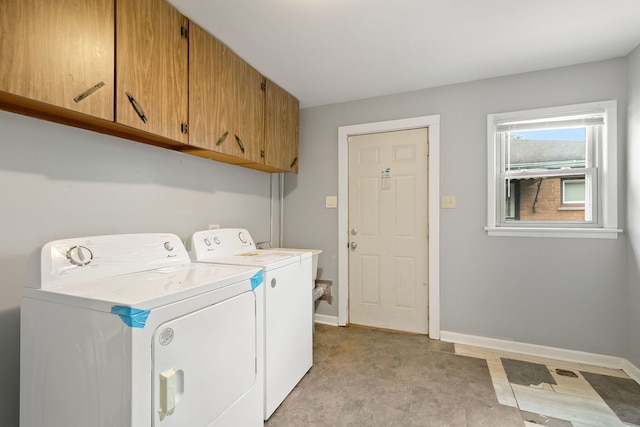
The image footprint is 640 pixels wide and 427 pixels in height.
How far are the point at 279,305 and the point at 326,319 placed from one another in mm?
1507

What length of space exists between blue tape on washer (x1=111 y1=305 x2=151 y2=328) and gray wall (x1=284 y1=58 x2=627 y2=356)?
7.89 feet

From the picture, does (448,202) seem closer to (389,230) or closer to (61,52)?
(389,230)

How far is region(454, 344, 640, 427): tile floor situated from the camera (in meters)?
1.62

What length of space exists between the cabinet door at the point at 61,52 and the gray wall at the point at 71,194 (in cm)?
31

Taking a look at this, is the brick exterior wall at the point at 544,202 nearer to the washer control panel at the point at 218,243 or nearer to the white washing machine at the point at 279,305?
the white washing machine at the point at 279,305

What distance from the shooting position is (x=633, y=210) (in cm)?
203

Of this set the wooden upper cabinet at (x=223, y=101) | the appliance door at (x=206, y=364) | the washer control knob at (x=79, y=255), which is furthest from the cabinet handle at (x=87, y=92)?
the appliance door at (x=206, y=364)

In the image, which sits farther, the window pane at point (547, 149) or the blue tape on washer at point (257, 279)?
the window pane at point (547, 149)

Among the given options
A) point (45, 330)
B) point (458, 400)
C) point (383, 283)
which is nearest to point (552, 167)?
point (383, 283)

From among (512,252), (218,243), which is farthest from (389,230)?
(218,243)

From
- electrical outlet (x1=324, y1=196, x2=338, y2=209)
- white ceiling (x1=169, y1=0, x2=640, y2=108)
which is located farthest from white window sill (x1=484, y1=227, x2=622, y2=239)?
electrical outlet (x1=324, y1=196, x2=338, y2=209)

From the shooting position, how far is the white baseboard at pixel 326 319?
9.96 ft

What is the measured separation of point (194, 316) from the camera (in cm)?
109

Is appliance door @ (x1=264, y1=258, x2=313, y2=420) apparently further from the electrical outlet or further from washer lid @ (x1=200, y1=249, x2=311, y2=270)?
Answer: the electrical outlet
